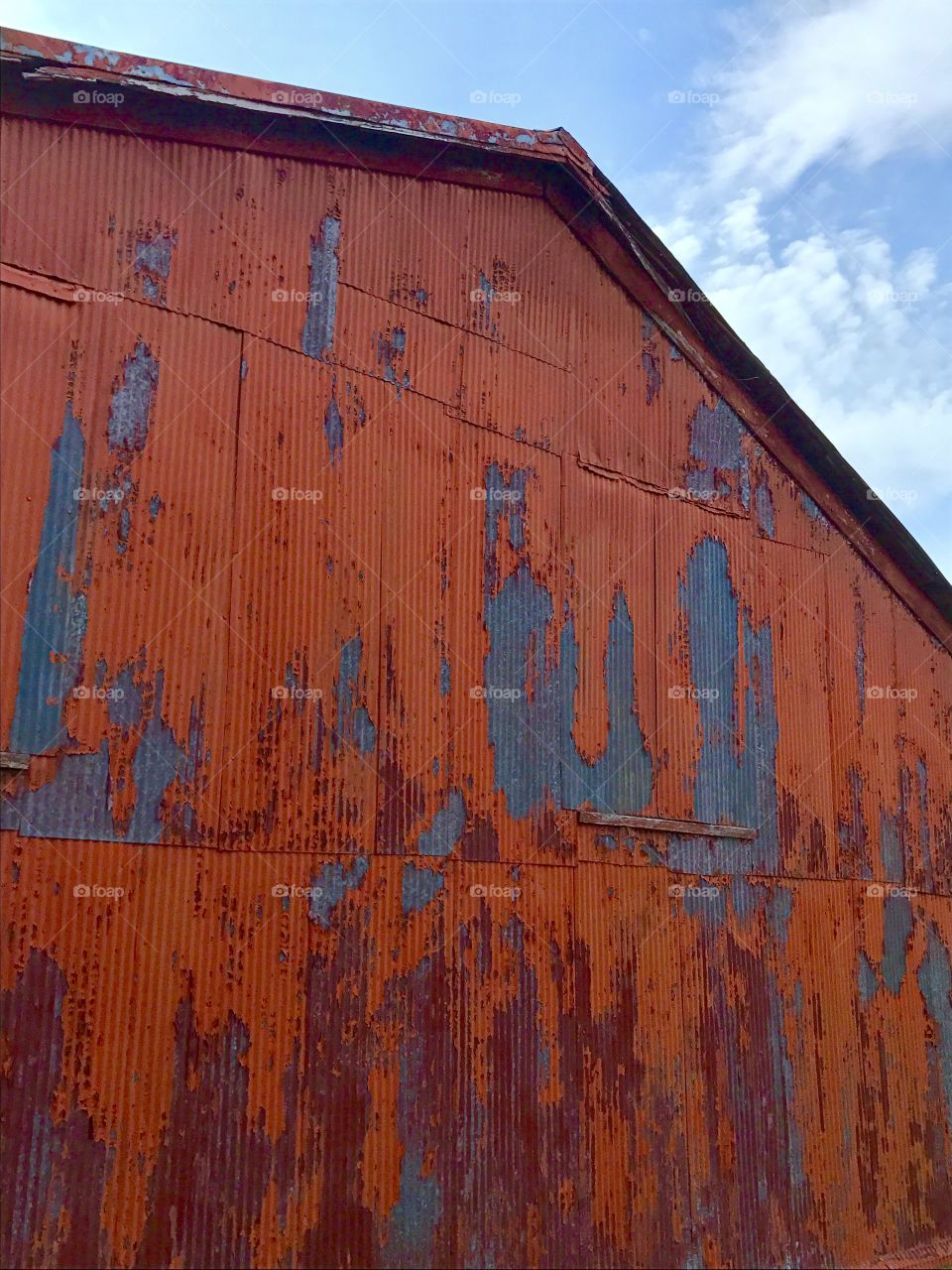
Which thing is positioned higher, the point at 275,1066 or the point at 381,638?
the point at 381,638

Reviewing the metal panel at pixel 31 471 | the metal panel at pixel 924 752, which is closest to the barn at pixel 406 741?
the metal panel at pixel 31 471

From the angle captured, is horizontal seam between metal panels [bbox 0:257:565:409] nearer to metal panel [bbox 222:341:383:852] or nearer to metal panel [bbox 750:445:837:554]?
metal panel [bbox 222:341:383:852]

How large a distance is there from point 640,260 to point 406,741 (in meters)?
4.17

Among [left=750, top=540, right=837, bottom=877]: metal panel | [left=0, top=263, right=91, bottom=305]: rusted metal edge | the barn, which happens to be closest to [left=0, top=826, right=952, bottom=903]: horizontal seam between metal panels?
the barn

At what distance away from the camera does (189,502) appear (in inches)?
228

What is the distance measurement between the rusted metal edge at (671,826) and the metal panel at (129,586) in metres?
2.59

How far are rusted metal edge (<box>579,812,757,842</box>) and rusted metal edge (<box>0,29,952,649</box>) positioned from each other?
309 centimetres

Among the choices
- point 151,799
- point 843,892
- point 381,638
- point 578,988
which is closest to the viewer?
point 151,799

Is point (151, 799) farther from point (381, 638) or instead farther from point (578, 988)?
point (578, 988)

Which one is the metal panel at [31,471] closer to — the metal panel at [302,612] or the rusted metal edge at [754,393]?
the metal panel at [302,612]

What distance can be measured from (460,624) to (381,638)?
22.4 inches

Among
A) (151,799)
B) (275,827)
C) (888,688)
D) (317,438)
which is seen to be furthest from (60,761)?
(888,688)

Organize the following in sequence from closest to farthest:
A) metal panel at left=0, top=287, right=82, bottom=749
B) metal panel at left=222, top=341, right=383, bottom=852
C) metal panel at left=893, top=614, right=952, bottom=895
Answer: metal panel at left=0, top=287, right=82, bottom=749 < metal panel at left=222, top=341, right=383, bottom=852 < metal panel at left=893, top=614, right=952, bottom=895

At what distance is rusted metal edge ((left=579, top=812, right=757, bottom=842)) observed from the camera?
712cm
